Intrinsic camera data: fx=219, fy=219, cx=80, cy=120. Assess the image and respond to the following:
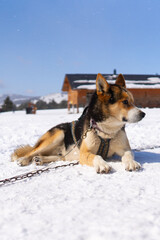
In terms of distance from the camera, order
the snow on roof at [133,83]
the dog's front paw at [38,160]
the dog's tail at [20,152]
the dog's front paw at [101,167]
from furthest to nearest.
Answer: the snow on roof at [133,83] < the dog's tail at [20,152] < the dog's front paw at [38,160] < the dog's front paw at [101,167]

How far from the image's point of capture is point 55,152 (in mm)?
4148

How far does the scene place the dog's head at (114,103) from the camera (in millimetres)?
3139

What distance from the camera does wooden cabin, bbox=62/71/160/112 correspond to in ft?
80.6

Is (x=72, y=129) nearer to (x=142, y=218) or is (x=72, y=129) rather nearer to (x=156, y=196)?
(x=156, y=196)

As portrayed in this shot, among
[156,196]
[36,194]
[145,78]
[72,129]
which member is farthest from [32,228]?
[145,78]

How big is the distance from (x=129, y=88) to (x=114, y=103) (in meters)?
23.4

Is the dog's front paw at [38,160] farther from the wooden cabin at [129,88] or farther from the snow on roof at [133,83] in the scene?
the snow on roof at [133,83]

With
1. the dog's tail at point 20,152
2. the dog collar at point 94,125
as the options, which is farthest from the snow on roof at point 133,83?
the dog collar at point 94,125

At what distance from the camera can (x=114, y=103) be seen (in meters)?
3.19

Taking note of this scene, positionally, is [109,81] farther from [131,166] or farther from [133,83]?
[131,166]

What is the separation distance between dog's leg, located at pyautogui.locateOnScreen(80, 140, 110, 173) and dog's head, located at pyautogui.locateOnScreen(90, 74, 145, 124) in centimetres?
53

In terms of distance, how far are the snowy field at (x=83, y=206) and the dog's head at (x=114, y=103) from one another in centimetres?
72

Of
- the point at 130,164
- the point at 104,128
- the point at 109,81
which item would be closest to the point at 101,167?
the point at 130,164

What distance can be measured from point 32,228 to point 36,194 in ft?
2.34
